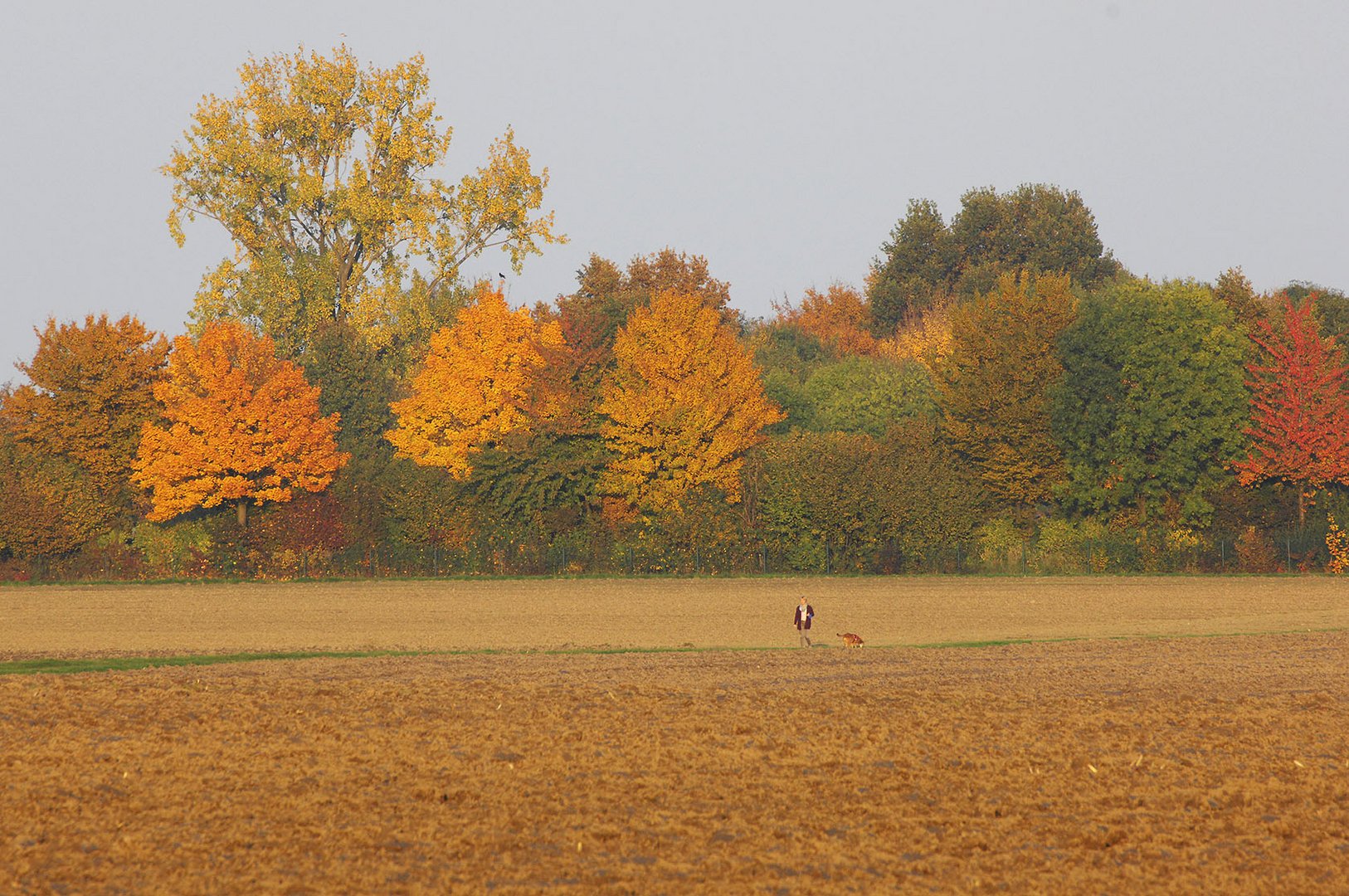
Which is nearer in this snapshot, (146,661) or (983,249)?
(146,661)

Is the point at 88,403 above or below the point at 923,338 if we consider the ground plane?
below

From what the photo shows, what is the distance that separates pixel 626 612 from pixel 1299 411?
109 ft

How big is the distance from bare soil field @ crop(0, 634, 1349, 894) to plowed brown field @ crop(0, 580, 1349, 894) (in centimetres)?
5

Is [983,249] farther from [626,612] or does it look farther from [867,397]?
[626,612]

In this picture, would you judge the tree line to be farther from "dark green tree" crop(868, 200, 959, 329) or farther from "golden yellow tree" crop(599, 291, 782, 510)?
"dark green tree" crop(868, 200, 959, 329)

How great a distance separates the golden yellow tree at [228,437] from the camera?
60781mm

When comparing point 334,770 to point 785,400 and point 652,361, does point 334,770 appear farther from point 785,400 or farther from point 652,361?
point 785,400

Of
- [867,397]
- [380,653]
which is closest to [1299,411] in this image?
[867,397]

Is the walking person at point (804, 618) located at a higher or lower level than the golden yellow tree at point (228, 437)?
lower

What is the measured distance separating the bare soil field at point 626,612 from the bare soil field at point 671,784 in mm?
10086

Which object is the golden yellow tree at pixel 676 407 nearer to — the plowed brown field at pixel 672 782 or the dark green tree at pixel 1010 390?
the dark green tree at pixel 1010 390

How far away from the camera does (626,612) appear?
43.6 metres

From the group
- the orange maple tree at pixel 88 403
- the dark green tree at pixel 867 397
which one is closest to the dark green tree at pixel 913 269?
the dark green tree at pixel 867 397

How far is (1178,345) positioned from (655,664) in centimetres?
4214
